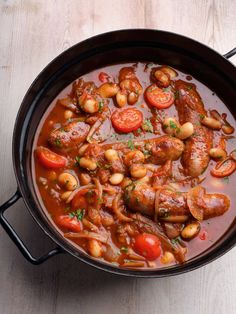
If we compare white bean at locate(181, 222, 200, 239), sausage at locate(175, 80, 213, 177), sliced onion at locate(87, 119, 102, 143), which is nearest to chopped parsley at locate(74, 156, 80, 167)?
sliced onion at locate(87, 119, 102, 143)

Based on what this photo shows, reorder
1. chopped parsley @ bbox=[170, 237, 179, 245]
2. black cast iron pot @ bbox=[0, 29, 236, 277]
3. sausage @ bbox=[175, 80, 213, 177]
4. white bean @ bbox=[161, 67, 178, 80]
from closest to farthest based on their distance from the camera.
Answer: black cast iron pot @ bbox=[0, 29, 236, 277] < chopped parsley @ bbox=[170, 237, 179, 245] < sausage @ bbox=[175, 80, 213, 177] < white bean @ bbox=[161, 67, 178, 80]

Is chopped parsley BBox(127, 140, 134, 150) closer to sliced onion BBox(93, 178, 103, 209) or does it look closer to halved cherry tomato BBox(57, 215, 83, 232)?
sliced onion BBox(93, 178, 103, 209)

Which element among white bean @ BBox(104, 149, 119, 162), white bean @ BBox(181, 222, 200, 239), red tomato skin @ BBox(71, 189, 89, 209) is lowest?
white bean @ BBox(181, 222, 200, 239)

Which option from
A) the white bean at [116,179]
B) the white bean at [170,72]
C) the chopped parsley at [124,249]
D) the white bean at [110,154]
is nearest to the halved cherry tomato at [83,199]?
the white bean at [116,179]

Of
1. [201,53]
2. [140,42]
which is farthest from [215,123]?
[140,42]

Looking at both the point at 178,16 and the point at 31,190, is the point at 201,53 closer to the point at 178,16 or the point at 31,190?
the point at 178,16

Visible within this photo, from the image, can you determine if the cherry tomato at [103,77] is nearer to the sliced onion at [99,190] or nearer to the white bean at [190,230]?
the sliced onion at [99,190]

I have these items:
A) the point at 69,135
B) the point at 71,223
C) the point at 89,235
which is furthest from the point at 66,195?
the point at 69,135
